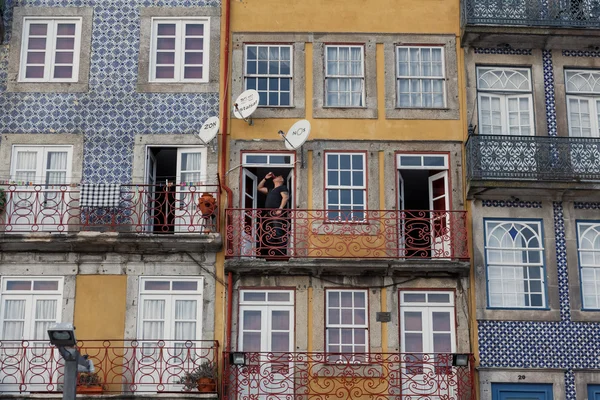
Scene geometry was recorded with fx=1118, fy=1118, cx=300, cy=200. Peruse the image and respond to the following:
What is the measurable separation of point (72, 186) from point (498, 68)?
7.68 meters

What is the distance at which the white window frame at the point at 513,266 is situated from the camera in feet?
60.3

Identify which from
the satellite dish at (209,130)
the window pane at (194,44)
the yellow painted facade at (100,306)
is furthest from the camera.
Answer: the window pane at (194,44)

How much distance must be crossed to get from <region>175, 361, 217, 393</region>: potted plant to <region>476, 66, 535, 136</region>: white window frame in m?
6.38

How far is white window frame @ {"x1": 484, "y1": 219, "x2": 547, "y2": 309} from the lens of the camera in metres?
18.4

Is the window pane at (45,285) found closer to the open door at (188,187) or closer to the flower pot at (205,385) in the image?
the open door at (188,187)

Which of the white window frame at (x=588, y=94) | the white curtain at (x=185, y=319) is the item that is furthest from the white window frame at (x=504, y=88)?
the white curtain at (x=185, y=319)

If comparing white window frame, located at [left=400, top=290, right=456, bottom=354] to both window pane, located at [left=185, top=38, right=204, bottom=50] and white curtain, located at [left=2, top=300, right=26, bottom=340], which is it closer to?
window pane, located at [left=185, top=38, right=204, bottom=50]

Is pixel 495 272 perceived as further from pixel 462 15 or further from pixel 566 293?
pixel 462 15

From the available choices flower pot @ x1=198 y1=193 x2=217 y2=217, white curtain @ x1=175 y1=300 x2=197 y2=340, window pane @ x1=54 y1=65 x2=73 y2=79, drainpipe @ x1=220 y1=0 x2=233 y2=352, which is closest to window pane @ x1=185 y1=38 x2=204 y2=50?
drainpipe @ x1=220 y1=0 x2=233 y2=352

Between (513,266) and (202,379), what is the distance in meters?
5.47

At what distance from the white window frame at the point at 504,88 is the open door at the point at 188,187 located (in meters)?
4.99

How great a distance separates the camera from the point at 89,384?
57.3 feet

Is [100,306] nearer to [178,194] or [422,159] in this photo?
[178,194]

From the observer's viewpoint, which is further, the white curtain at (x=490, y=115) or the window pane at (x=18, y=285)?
the white curtain at (x=490, y=115)
